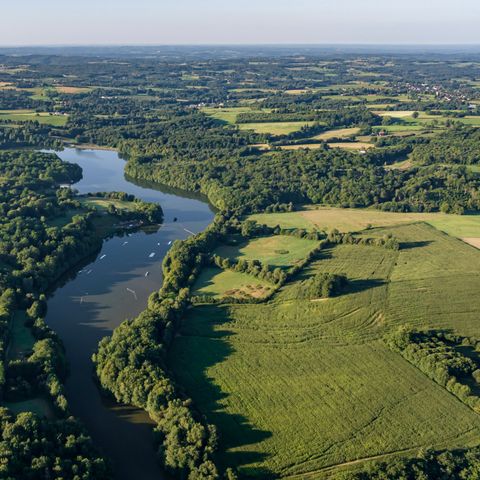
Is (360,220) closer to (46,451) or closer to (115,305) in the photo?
(115,305)

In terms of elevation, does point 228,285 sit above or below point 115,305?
above

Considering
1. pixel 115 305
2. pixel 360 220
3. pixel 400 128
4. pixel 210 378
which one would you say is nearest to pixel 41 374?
pixel 210 378

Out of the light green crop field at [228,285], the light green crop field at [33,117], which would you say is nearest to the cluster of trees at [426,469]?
the light green crop field at [228,285]

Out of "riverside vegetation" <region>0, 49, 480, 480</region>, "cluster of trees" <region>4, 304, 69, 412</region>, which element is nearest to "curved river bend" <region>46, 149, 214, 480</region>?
"riverside vegetation" <region>0, 49, 480, 480</region>

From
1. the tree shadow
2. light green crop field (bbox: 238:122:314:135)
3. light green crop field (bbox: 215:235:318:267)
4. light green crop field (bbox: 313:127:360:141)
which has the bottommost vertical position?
the tree shadow

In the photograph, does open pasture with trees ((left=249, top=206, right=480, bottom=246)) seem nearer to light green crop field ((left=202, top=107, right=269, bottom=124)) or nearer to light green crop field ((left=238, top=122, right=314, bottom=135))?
light green crop field ((left=238, top=122, right=314, bottom=135))

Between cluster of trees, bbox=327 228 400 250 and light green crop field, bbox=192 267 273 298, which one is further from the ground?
cluster of trees, bbox=327 228 400 250
